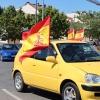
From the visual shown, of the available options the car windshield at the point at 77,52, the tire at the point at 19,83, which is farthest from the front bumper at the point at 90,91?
the tire at the point at 19,83

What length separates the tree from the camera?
53.1 metres

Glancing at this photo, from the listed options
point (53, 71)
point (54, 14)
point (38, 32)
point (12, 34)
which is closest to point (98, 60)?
point (53, 71)

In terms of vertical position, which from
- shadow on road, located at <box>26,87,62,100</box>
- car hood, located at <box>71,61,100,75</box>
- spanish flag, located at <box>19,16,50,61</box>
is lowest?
shadow on road, located at <box>26,87,62,100</box>

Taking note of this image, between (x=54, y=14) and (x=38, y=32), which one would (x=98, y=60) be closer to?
(x=38, y=32)

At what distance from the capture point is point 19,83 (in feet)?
30.1

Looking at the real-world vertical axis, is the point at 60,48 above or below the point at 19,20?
below

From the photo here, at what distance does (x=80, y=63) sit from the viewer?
7191mm

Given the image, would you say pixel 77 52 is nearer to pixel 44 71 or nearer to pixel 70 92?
pixel 44 71

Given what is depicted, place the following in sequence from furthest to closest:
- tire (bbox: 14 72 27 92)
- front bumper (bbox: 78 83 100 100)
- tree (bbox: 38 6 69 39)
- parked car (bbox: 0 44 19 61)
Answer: tree (bbox: 38 6 69 39) < parked car (bbox: 0 44 19 61) < tire (bbox: 14 72 27 92) < front bumper (bbox: 78 83 100 100)

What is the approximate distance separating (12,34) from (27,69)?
1641 inches

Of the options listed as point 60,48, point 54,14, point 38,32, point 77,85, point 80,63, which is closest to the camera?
point 77,85

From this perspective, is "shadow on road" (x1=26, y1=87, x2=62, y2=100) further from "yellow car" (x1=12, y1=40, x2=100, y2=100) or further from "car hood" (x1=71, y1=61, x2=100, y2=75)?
"car hood" (x1=71, y1=61, x2=100, y2=75)

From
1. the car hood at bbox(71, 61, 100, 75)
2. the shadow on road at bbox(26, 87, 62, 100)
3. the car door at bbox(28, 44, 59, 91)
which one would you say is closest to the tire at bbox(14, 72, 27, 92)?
the shadow on road at bbox(26, 87, 62, 100)

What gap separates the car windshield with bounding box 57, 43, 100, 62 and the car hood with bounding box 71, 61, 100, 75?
1.10 feet
